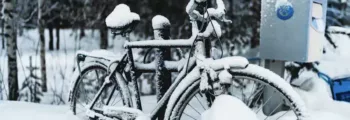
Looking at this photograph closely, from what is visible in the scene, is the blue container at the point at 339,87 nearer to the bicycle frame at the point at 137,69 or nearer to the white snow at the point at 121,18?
the bicycle frame at the point at 137,69

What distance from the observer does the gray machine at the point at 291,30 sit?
2.90 meters

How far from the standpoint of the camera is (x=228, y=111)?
1992 millimetres

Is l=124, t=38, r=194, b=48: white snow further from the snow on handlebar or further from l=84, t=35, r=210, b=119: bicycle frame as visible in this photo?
the snow on handlebar

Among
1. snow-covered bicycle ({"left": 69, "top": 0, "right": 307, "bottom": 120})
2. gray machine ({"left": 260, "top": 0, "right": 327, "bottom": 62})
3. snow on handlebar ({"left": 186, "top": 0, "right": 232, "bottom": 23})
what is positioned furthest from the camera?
gray machine ({"left": 260, "top": 0, "right": 327, "bottom": 62})

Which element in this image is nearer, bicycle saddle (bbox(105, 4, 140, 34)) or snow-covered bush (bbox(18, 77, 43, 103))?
bicycle saddle (bbox(105, 4, 140, 34))

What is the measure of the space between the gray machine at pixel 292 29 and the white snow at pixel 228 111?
1.10 metres

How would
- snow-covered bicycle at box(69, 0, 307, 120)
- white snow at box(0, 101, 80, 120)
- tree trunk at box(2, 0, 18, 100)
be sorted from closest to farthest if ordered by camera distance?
1. snow-covered bicycle at box(69, 0, 307, 120)
2. white snow at box(0, 101, 80, 120)
3. tree trunk at box(2, 0, 18, 100)

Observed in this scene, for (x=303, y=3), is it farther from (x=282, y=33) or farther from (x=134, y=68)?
(x=134, y=68)

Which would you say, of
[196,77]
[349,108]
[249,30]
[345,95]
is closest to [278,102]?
[349,108]

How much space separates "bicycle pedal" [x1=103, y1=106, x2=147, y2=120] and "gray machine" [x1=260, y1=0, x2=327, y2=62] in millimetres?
1142

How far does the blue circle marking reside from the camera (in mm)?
2943

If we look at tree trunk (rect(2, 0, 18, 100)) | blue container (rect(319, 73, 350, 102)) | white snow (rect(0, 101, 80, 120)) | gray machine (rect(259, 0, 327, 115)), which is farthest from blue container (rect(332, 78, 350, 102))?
tree trunk (rect(2, 0, 18, 100))

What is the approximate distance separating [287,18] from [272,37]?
0.63 feet

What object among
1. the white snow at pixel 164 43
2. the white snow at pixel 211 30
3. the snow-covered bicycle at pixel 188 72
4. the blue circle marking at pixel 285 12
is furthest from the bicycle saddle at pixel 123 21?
the blue circle marking at pixel 285 12
